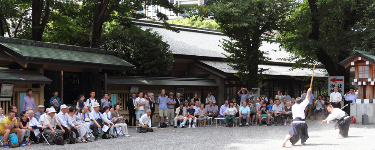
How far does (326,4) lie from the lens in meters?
20.3

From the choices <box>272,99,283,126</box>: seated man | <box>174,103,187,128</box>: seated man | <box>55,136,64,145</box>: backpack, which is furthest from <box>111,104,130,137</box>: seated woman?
<box>272,99,283,126</box>: seated man

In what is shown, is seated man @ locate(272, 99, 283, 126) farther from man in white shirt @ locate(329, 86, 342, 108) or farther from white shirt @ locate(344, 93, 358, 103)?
white shirt @ locate(344, 93, 358, 103)

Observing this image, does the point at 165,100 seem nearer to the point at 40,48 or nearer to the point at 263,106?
the point at 263,106

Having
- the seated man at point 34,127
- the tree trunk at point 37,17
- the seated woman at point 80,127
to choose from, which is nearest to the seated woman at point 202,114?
the seated woman at point 80,127

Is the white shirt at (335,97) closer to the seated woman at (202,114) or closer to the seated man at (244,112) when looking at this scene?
the seated man at (244,112)

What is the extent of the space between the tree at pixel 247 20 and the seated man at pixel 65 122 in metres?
8.62

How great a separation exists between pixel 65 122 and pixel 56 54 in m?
4.16

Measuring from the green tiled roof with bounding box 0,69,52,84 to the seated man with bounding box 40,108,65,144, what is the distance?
82.4 inches

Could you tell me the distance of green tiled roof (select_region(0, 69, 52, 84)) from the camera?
1259cm

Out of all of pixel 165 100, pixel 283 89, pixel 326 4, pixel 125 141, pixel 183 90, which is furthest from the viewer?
pixel 283 89

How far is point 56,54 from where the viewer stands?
49.4 ft

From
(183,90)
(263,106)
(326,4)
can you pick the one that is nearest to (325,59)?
(326,4)

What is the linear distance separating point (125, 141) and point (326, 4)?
1387 centimetres

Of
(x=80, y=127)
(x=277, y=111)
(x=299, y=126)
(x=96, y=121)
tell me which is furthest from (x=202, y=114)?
(x=299, y=126)
